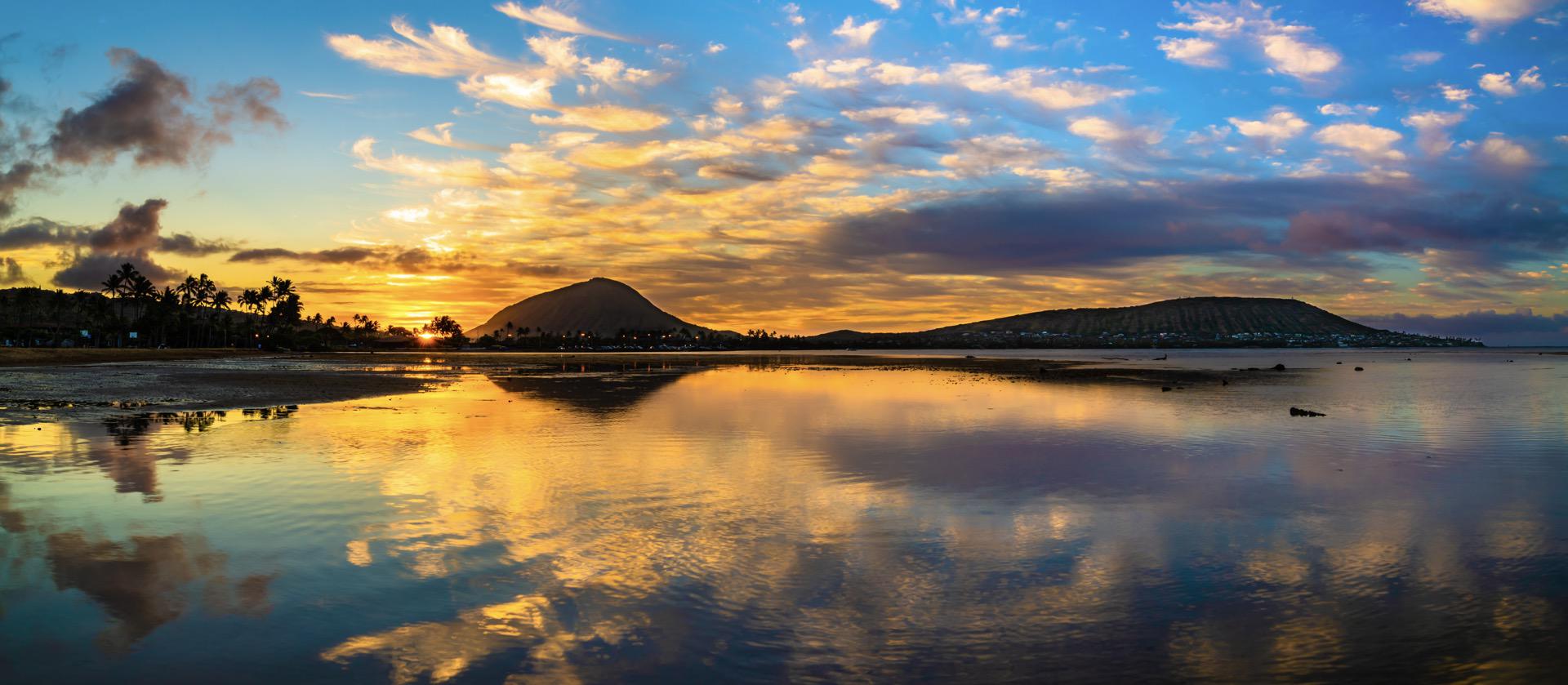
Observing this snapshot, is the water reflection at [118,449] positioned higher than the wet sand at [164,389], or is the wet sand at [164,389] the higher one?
the wet sand at [164,389]

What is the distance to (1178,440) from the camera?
31562mm

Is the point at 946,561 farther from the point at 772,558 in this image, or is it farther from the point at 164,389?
the point at 164,389

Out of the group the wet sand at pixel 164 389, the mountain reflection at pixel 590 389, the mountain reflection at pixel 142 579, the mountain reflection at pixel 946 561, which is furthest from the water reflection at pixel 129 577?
the mountain reflection at pixel 590 389

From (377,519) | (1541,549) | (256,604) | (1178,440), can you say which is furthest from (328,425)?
(1541,549)

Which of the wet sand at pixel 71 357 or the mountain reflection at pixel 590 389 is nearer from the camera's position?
the mountain reflection at pixel 590 389

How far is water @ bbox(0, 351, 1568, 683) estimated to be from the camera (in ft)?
31.9

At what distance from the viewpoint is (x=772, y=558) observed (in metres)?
14.0

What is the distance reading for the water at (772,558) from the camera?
9719 mm

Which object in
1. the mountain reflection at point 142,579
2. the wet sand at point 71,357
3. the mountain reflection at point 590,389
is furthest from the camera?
the wet sand at point 71,357

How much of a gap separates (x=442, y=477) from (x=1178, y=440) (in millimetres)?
27007

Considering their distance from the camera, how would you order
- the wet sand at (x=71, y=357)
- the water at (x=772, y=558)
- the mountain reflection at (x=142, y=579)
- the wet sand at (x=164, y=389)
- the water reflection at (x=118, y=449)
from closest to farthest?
1. the water at (x=772, y=558)
2. the mountain reflection at (x=142, y=579)
3. the water reflection at (x=118, y=449)
4. the wet sand at (x=164, y=389)
5. the wet sand at (x=71, y=357)

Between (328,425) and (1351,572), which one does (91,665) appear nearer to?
(1351,572)

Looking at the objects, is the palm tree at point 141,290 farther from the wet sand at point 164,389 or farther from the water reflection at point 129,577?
the water reflection at point 129,577

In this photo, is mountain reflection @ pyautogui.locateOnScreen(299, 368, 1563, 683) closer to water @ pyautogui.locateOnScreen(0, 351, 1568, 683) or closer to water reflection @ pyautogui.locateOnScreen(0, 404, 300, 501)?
water @ pyautogui.locateOnScreen(0, 351, 1568, 683)
